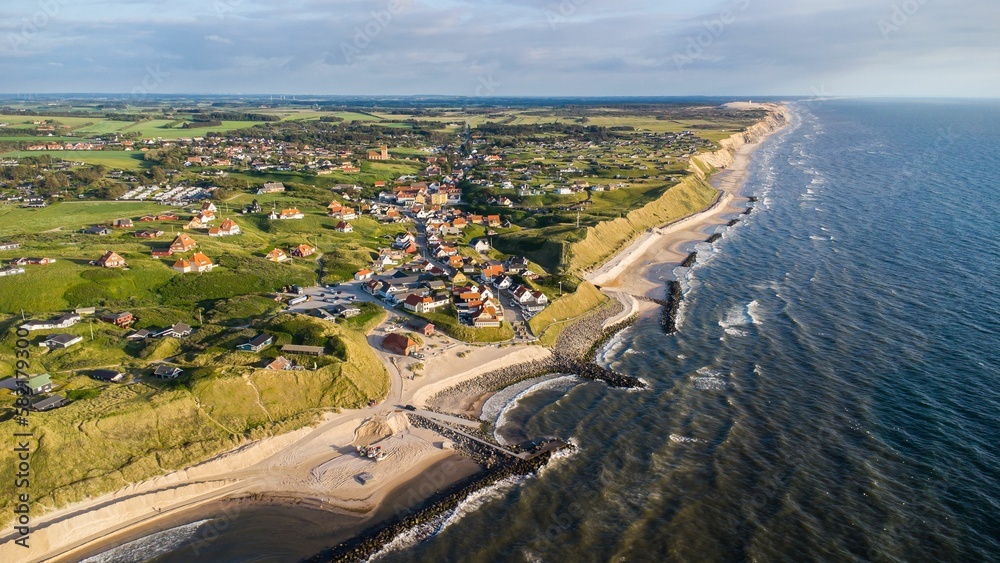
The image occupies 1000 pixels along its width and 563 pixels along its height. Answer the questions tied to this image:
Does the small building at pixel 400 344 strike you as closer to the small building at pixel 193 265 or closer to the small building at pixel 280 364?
the small building at pixel 280 364

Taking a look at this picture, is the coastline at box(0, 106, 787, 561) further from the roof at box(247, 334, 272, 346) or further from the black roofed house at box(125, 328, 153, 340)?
the black roofed house at box(125, 328, 153, 340)

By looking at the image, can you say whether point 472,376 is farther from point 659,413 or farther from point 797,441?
point 797,441

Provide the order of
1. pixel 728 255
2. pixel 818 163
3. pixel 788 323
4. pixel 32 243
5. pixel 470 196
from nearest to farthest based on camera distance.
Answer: pixel 788 323 → pixel 32 243 → pixel 728 255 → pixel 470 196 → pixel 818 163

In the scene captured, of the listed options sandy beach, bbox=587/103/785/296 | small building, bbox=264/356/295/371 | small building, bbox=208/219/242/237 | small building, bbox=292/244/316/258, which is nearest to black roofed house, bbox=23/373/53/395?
small building, bbox=264/356/295/371

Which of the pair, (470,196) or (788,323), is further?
(470,196)

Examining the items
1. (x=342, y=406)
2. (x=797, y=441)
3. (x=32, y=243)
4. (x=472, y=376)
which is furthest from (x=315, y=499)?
(x=32, y=243)

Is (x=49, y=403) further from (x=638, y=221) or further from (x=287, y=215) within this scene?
(x=638, y=221)
